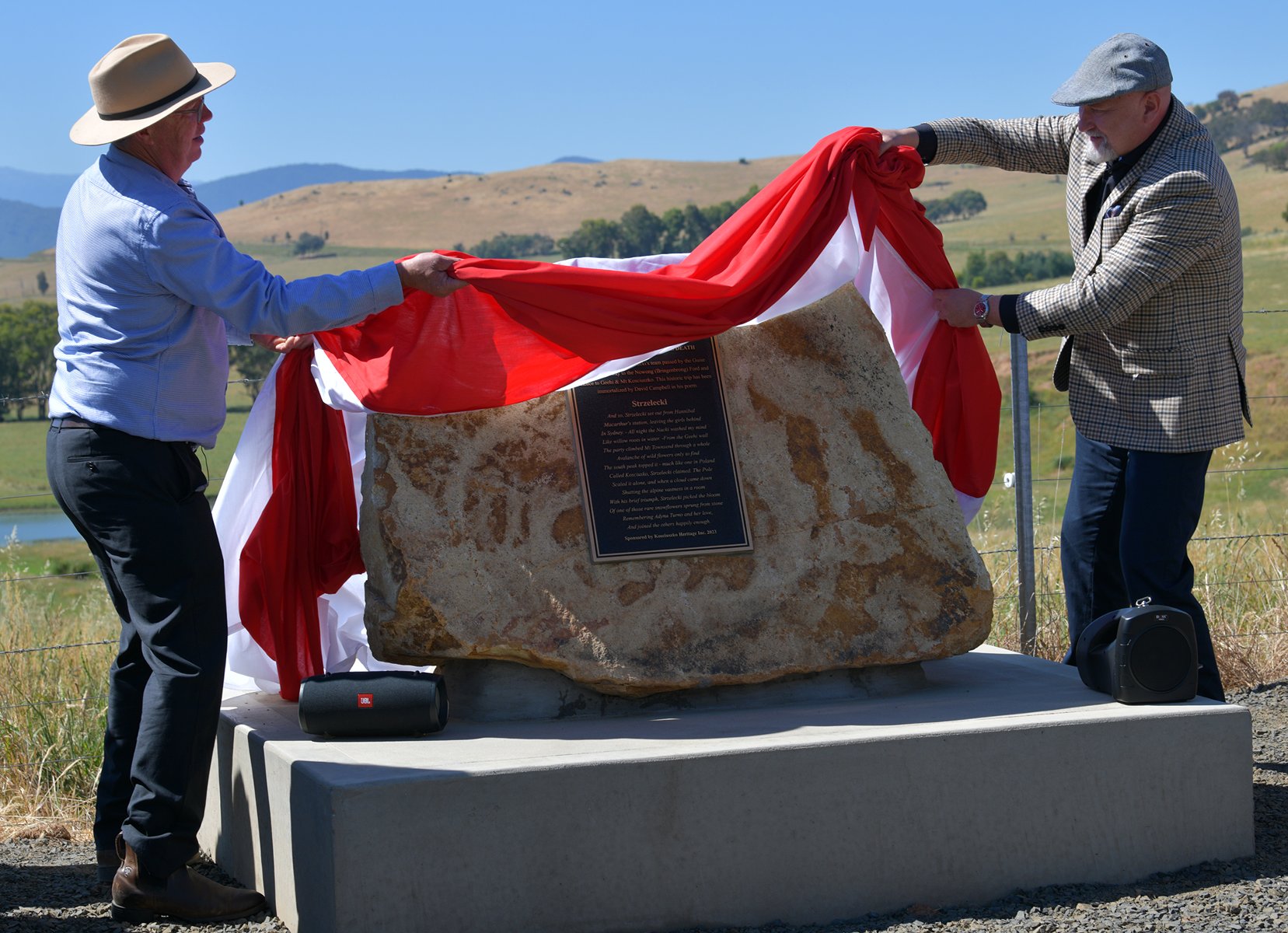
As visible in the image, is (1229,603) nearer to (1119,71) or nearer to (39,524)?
(1119,71)

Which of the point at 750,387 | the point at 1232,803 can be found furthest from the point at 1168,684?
the point at 750,387

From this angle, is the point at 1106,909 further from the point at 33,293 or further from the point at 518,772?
the point at 33,293

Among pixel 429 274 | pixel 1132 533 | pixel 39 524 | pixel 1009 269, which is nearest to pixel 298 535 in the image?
pixel 429 274

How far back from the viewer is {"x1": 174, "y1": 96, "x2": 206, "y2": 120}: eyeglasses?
11.5 feet

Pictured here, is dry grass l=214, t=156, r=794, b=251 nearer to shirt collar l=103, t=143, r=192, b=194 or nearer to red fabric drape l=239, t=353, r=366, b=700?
red fabric drape l=239, t=353, r=366, b=700

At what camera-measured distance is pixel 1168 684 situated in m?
3.88

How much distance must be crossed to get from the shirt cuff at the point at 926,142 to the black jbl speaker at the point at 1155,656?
5.84 ft

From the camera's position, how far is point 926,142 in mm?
4609

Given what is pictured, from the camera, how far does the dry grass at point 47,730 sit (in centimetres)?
489

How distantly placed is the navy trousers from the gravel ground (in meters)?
0.67

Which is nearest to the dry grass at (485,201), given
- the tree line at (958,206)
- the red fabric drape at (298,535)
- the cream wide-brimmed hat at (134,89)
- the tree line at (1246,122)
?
the tree line at (958,206)

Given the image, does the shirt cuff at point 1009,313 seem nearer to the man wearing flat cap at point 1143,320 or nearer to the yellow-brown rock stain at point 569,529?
the man wearing flat cap at point 1143,320

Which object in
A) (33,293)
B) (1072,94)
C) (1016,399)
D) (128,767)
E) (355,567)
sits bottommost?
(128,767)

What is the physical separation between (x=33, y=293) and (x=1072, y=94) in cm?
8754
